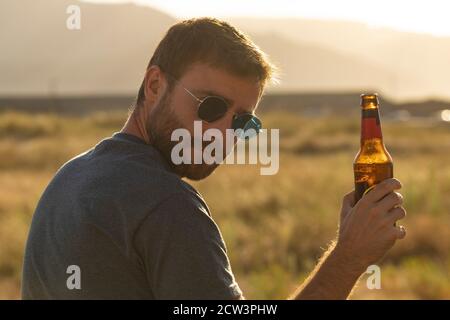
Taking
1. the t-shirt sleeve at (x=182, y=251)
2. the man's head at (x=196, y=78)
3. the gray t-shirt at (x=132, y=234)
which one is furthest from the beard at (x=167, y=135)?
the t-shirt sleeve at (x=182, y=251)

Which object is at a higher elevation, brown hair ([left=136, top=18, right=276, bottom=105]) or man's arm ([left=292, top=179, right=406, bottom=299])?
brown hair ([left=136, top=18, right=276, bottom=105])

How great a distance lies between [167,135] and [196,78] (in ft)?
0.60

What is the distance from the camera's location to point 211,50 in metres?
2.27

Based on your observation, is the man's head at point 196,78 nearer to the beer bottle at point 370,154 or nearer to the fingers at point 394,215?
→ the beer bottle at point 370,154

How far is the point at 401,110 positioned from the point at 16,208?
62.9m

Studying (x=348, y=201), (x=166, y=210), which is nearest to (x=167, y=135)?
(x=166, y=210)

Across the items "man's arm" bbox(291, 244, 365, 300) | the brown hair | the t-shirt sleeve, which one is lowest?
"man's arm" bbox(291, 244, 365, 300)

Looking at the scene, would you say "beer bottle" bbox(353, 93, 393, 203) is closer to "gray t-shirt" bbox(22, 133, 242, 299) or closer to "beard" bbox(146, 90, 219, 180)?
"beard" bbox(146, 90, 219, 180)

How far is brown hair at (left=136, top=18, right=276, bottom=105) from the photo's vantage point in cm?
226

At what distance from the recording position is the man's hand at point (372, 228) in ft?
6.90

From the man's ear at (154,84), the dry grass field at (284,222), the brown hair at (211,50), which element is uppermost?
the brown hair at (211,50)

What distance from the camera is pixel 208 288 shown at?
1.91 meters

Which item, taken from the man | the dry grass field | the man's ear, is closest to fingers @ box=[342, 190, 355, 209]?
the man

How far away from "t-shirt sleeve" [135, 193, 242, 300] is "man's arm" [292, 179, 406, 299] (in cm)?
27
